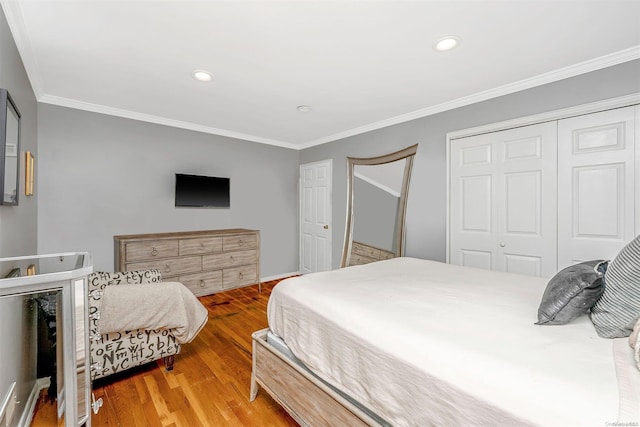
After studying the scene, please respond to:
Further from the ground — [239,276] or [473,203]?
[473,203]

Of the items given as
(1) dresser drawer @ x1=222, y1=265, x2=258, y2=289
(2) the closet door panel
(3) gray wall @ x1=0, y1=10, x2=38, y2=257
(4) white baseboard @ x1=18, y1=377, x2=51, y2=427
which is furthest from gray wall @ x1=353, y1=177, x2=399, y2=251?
(3) gray wall @ x1=0, y1=10, x2=38, y2=257

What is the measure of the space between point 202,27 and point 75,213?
2.61 m

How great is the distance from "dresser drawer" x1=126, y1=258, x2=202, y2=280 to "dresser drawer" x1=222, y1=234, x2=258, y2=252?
0.38 meters

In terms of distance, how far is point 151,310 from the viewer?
73.0 inches

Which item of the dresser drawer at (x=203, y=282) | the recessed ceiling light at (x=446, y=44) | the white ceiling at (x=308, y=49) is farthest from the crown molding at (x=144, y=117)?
the recessed ceiling light at (x=446, y=44)

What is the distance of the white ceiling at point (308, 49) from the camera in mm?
→ 1573

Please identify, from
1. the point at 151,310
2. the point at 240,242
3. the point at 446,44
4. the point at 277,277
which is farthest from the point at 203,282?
the point at 446,44

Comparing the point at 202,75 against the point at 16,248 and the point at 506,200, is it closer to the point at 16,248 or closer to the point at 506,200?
the point at 16,248

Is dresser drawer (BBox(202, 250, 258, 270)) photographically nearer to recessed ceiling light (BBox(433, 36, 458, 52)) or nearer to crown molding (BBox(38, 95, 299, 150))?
crown molding (BBox(38, 95, 299, 150))

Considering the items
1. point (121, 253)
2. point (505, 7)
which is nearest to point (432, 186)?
point (505, 7)

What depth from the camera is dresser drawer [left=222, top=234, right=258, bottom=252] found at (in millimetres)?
3781

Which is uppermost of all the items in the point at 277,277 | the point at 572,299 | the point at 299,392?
the point at 572,299

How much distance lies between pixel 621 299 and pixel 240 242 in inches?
145

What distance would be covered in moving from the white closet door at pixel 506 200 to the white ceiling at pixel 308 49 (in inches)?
19.1
